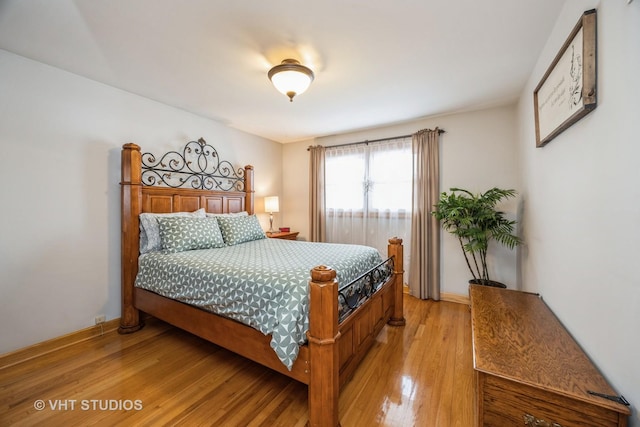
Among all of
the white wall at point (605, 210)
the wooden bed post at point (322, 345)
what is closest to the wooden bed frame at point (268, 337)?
the wooden bed post at point (322, 345)

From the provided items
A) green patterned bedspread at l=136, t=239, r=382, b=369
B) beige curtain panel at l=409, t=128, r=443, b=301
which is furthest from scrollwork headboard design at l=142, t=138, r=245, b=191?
beige curtain panel at l=409, t=128, r=443, b=301

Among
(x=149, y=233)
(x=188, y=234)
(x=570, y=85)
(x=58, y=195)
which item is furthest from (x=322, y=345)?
(x=58, y=195)

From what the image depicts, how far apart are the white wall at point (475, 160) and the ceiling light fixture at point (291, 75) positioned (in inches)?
81.5

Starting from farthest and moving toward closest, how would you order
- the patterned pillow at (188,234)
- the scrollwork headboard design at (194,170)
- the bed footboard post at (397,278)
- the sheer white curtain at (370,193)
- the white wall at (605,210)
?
the sheer white curtain at (370,193), the scrollwork headboard design at (194,170), the bed footboard post at (397,278), the patterned pillow at (188,234), the white wall at (605,210)

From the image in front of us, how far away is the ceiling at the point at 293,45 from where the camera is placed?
152cm

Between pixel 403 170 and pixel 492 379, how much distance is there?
2890mm

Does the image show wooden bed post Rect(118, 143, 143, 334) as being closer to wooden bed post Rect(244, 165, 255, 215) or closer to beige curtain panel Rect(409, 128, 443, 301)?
wooden bed post Rect(244, 165, 255, 215)

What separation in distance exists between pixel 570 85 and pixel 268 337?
2.29 meters

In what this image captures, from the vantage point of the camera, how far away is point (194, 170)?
3.26 metres

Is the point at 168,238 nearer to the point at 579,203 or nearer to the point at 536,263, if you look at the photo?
the point at 579,203

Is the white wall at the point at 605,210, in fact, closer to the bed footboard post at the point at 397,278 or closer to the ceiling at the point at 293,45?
the ceiling at the point at 293,45

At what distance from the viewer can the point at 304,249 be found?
8.50 feet

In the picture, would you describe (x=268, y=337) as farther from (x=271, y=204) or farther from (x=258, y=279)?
(x=271, y=204)

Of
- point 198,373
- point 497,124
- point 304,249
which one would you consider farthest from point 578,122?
point 198,373
